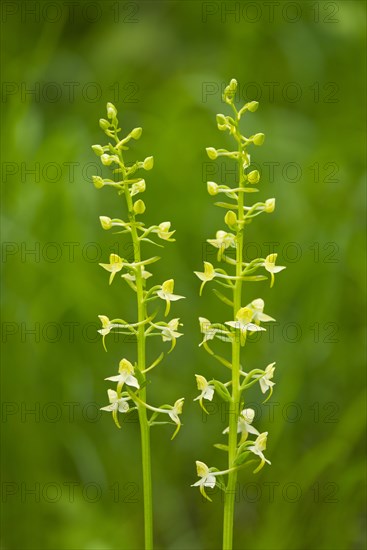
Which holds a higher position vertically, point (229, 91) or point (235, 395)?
point (229, 91)

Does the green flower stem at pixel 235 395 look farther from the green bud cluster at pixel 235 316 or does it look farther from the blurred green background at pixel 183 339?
the blurred green background at pixel 183 339

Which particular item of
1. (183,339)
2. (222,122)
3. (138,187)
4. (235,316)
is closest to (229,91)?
(222,122)

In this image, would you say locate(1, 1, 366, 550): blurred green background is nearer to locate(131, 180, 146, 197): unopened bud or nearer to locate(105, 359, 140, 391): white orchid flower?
locate(105, 359, 140, 391): white orchid flower

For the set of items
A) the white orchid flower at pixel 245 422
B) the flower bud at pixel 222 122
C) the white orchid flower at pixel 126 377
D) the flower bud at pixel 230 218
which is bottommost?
the white orchid flower at pixel 245 422

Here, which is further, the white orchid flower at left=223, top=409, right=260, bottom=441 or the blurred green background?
the blurred green background

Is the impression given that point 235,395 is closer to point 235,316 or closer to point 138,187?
point 235,316

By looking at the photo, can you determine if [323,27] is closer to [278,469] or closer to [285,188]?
[285,188]

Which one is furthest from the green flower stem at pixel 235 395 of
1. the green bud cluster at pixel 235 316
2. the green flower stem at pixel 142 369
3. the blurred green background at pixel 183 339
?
the blurred green background at pixel 183 339

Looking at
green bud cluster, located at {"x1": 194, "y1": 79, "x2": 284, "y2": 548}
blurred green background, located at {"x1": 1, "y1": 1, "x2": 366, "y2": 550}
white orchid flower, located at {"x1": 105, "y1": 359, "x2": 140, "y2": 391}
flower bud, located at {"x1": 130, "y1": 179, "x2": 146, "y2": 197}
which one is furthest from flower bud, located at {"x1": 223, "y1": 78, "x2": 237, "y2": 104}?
blurred green background, located at {"x1": 1, "y1": 1, "x2": 366, "y2": 550}
